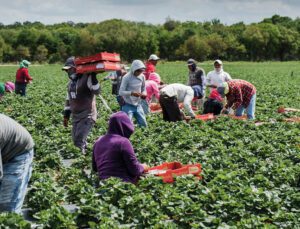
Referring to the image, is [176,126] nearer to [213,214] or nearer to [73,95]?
[73,95]

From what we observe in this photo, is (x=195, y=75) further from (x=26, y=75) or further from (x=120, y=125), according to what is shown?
(x=120, y=125)

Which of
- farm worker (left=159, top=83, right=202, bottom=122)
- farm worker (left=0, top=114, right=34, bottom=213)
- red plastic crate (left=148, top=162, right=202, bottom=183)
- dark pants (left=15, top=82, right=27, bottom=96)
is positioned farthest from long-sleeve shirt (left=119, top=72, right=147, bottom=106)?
dark pants (left=15, top=82, right=27, bottom=96)

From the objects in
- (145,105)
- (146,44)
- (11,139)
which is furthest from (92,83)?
(146,44)

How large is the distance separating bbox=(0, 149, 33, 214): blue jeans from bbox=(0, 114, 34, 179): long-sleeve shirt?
0.23 feet

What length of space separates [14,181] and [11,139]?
47cm

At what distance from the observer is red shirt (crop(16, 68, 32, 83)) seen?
1858cm

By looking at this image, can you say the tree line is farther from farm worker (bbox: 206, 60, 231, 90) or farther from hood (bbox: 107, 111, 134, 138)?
hood (bbox: 107, 111, 134, 138)

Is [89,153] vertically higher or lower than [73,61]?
lower

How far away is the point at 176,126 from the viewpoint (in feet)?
39.1

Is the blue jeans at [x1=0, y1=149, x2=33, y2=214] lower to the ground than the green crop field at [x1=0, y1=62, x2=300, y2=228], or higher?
higher

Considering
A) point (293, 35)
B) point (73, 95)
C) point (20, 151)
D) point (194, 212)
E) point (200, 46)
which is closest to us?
point (20, 151)

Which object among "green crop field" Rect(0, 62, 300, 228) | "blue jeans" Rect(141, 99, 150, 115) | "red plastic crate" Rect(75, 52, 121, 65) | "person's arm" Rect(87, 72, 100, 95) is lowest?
"green crop field" Rect(0, 62, 300, 228)

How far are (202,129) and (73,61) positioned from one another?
3596 millimetres

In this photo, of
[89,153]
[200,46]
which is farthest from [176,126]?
[200,46]
